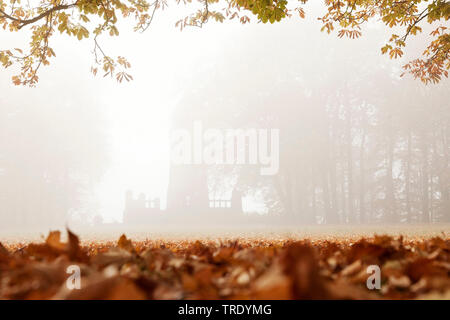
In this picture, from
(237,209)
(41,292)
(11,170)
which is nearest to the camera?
(41,292)

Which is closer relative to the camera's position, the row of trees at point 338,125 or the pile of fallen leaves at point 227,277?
the pile of fallen leaves at point 227,277

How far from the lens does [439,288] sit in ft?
3.26

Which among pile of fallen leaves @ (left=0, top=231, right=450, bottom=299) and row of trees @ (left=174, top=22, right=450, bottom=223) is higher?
row of trees @ (left=174, top=22, right=450, bottom=223)

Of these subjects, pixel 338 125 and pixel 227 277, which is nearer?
pixel 227 277

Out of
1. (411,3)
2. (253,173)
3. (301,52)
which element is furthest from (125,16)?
(301,52)

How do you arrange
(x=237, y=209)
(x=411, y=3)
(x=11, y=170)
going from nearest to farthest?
(x=411, y=3), (x=11, y=170), (x=237, y=209)

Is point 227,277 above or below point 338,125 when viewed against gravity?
below

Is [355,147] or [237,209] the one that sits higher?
[355,147]

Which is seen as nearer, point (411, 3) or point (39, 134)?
point (411, 3)

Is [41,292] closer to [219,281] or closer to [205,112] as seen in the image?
[219,281]

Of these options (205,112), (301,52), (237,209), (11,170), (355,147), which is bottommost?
(237,209)

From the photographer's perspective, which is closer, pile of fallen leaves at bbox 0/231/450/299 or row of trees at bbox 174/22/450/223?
pile of fallen leaves at bbox 0/231/450/299

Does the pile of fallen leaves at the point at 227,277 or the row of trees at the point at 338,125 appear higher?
the row of trees at the point at 338,125

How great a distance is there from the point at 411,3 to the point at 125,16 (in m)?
5.22
